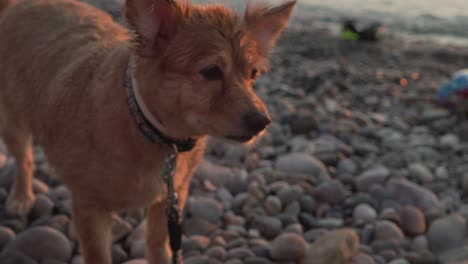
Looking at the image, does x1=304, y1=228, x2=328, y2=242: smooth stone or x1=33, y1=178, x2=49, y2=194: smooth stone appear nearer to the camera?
x1=304, y1=228, x2=328, y2=242: smooth stone

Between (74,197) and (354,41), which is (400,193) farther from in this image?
(354,41)

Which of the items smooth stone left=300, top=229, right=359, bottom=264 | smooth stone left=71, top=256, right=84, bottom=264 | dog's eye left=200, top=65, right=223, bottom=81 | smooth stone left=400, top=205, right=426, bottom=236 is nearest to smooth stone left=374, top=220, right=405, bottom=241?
smooth stone left=400, top=205, right=426, bottom=236

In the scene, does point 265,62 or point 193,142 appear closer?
point 193,142

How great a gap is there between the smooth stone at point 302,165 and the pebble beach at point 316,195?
0.01 metres

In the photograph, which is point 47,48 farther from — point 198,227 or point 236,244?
point 236,244

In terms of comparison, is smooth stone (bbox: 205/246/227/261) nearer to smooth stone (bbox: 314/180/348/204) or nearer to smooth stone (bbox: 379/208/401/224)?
smooth stone (bbox: 314/180/348/204)

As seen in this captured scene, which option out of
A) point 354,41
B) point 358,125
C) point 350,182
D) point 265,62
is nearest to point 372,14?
point 354,41

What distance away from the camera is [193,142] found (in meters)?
3.24

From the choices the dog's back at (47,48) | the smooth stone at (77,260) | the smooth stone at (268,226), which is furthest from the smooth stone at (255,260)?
the dog's back at (47,48)

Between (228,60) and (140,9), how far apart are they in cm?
56

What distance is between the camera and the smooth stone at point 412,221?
14.6 feet

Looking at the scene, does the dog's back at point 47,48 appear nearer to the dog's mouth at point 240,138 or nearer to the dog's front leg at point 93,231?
the dog's front leg at point 93,231

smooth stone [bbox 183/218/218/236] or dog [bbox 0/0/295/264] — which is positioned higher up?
dog [bbox 0/0/295/264]

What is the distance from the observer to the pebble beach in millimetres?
3986
